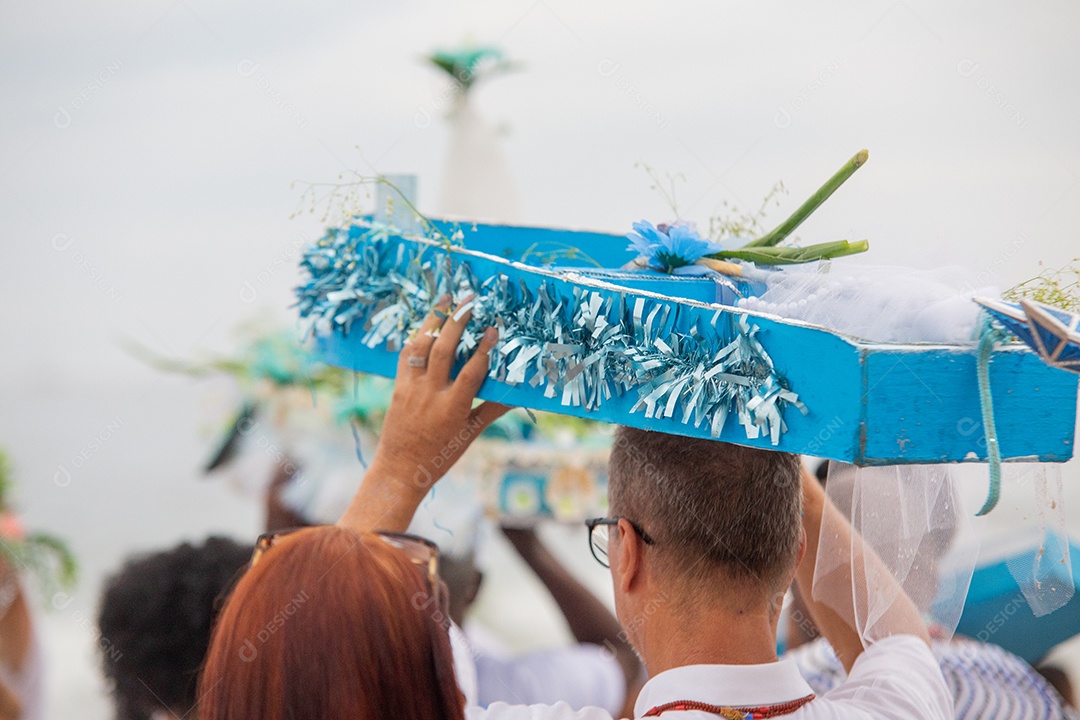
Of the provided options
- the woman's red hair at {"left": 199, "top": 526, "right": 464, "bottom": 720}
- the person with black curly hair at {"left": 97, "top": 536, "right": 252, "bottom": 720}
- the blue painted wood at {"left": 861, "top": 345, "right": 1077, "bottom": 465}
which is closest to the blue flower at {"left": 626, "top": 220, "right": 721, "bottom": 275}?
the blue painted wood at {"left": 861, "top": 345, "right": 1077, "bottom": 465}

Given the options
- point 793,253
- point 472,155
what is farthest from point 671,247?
point 472,155

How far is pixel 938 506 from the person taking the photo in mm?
1295

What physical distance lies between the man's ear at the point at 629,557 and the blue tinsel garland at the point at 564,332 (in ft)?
0.60

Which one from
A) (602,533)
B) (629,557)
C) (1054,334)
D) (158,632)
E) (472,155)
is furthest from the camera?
(472,155)

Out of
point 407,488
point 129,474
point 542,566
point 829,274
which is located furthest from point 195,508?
point 829,274

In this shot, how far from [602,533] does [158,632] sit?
909 mm

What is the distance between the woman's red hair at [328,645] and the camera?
1.13 meters

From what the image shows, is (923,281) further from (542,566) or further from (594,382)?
(542,566)

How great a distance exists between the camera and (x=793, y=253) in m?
1.53

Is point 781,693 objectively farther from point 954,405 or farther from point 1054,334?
point 1054,334

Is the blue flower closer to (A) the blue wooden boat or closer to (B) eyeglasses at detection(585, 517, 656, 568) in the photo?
(B) eyeglasses at detection(585, 517, 656, 568)

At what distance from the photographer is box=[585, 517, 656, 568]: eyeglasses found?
140cm

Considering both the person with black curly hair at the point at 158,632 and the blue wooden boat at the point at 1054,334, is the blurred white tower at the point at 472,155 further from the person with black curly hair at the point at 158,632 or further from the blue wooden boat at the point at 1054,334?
the blue wooden boat at the point at 1054,334

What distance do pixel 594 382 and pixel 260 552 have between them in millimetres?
491
